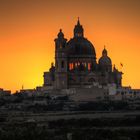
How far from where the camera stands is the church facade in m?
155

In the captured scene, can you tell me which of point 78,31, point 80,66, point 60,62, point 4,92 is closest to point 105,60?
point 80,66

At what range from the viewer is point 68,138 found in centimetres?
8206

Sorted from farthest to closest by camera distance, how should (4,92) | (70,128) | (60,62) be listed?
(4,92)
(60,62)
(70,128)

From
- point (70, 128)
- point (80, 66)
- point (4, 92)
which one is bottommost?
point (70, 128)

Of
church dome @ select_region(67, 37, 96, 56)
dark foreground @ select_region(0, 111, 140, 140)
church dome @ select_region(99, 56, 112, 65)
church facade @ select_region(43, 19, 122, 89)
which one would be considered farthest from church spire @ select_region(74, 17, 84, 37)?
dark foreground @ select_region(0, 111, 140, 140)

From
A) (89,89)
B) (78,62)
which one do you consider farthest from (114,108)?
(78,62)

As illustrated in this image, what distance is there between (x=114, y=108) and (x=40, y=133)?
1927 inches

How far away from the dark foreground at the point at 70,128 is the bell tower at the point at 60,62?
4215 centimetres

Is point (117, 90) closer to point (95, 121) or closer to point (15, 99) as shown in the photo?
point (15, 99)

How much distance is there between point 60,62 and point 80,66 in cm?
438

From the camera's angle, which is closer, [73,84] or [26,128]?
[26,128]

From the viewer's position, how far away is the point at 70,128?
9169 centimetres

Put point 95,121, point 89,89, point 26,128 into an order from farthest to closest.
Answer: point 89,89
point 95,121
point 26,128

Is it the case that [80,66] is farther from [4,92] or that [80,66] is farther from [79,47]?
[4,92]
